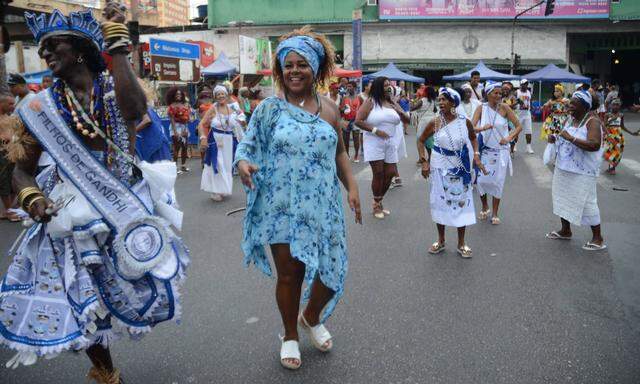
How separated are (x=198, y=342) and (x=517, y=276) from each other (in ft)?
9.55

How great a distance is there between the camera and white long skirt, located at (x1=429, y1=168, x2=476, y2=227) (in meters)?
5.36

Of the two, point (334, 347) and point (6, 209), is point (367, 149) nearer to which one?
point (334, 347)

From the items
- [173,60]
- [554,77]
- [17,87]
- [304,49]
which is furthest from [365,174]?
[554,77]

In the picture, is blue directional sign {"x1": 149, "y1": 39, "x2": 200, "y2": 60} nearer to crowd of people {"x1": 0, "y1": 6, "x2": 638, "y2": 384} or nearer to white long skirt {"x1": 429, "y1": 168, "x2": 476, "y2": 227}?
white long skirt {"x1": 429, "y1": 168, "x2": 476, "y2": 227}

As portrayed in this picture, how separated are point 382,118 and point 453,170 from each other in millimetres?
2173

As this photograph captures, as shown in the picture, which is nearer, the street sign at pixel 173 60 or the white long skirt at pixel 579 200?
the white long skirt at pixel 579 200

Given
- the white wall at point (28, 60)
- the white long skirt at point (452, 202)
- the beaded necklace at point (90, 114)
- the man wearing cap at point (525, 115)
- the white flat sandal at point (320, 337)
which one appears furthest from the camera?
the white wall at point (28, 60)

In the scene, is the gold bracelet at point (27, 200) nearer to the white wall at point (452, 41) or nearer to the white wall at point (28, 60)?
the white wall at point (28, 60)

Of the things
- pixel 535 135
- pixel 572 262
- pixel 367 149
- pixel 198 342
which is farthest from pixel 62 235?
pixel 535 135

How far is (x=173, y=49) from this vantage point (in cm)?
1638

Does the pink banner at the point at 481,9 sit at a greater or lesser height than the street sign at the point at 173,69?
greater

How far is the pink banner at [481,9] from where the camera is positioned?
1321 inches

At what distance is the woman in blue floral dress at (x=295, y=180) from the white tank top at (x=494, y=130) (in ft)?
14.7

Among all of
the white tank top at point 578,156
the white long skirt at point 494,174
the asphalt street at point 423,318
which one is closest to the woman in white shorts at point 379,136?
the asphalt street at point 423,318
